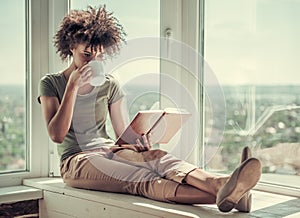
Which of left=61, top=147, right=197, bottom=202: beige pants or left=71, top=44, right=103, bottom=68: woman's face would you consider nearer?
left=61, top=147, right=197, bottom=202: beige pants

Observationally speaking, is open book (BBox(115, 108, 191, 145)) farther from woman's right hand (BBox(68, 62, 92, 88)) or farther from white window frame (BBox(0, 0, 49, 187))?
white window frame (BBox(0, 0, 49, 187))

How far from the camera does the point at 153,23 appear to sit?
8.38 feet

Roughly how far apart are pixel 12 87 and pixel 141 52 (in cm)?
63

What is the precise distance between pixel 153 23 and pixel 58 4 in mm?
470

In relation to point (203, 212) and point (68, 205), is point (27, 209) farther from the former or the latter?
point (203, 212)

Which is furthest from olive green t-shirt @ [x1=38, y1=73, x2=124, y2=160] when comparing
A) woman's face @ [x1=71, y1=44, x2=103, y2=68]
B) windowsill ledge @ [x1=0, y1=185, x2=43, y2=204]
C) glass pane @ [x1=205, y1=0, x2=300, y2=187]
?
glass pane @ [x1=205, y1=0, x2=300, y2=187]

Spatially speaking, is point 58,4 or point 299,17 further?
point 58,4

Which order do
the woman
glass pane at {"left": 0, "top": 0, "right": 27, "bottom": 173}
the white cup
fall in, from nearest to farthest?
the woman < the white cup < glass pane at {"left": 0, "top": 0, "right": 27, "bottom": 173}

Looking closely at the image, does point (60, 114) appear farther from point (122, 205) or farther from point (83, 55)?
point (122, 205)

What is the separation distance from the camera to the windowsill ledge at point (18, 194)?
230 centimetres

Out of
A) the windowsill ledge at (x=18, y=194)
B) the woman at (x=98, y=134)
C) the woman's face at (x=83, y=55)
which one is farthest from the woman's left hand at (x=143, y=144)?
the windowsill ledge at (x=18, y=194)

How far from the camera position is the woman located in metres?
1.99

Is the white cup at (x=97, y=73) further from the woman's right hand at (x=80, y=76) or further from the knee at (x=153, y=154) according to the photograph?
the knee at (x=153, y=154)

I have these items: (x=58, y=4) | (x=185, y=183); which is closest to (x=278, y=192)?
(x=185, y=183)
